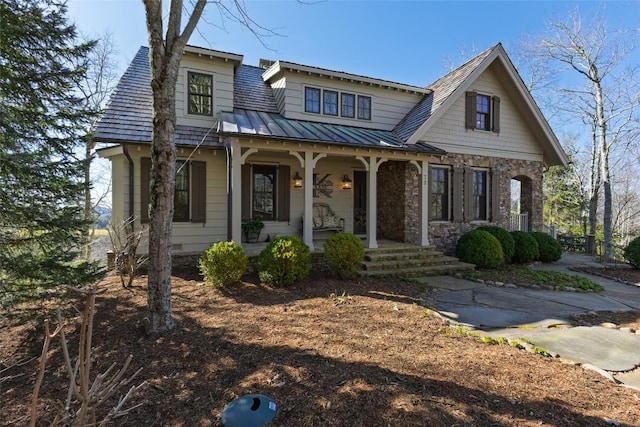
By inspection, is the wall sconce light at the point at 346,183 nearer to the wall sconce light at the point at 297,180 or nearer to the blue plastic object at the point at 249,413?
the wall sconce light at the point at 297,180

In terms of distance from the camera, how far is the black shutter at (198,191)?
862 cm

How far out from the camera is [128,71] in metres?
9.87

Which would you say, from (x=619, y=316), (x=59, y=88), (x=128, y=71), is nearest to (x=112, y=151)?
(x=59, y=88)

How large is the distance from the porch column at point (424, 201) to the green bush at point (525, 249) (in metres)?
3.01

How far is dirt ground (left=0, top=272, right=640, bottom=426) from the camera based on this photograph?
2.71 metres

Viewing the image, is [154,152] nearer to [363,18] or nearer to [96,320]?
[96,320]

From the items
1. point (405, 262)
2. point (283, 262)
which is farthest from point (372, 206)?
point (283, 262)

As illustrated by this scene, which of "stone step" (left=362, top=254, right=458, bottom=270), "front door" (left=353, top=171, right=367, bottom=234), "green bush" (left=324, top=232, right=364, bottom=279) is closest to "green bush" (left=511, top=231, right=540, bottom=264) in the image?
"stone step" (left=362, top=254, right=458, bottom=270)

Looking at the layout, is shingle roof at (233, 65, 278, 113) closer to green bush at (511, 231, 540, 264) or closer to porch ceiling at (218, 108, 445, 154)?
porch ceiling at (218, 108, 445, 154)

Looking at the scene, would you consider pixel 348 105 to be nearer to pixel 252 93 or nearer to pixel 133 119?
pixel 252 93

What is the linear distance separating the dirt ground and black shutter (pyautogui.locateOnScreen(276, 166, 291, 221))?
4.61 meters

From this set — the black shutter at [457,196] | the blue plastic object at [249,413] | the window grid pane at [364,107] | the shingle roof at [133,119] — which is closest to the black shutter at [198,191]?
the shingle roof at [133,119]

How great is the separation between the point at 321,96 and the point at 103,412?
9471mm

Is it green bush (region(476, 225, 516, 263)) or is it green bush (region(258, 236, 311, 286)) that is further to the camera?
green bush (region(476, 225, 516, 263))
